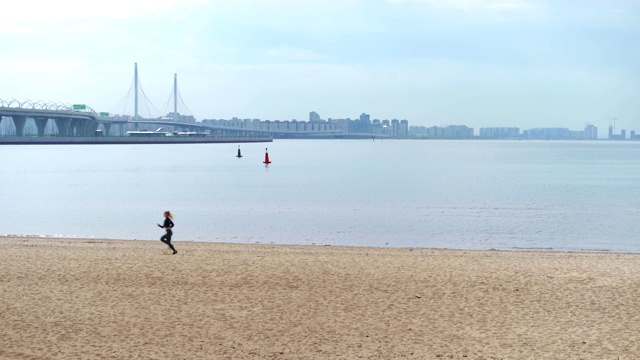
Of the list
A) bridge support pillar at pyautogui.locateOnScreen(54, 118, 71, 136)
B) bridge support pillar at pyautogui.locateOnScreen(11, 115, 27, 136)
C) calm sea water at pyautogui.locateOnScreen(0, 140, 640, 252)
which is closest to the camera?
calm sea water at pyautogui.locateOnScreen(0, 140, 640, 252)

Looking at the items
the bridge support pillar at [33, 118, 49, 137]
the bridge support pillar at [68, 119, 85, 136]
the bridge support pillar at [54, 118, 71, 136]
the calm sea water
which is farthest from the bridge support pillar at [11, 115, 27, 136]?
the calm sea water

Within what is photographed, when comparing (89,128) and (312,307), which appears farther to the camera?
(89,128)

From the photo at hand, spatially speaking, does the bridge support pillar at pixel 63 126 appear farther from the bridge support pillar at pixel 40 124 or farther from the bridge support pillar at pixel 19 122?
the bridge support pillar at pixel 19 122

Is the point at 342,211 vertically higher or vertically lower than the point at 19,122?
lower

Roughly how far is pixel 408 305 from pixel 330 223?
15322mm

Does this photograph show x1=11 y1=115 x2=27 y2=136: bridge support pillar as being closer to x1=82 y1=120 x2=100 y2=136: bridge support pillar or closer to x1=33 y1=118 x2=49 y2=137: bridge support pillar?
x1=33 y1=118 x2=49 y2=137: bridge support pillar

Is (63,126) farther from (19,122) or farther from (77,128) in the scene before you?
(19,122)

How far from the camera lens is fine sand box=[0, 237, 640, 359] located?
332 inches

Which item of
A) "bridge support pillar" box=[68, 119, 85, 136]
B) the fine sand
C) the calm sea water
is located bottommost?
the calm sea water

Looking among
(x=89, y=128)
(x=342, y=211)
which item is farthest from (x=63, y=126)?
(x=342, y=211)

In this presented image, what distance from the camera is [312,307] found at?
10297mm

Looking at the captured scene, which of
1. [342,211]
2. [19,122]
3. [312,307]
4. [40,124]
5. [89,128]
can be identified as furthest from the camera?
[89,128]

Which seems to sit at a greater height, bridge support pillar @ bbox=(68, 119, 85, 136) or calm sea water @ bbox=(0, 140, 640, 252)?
bridge support pillar @ bbox=(68, 119, 85, 136)

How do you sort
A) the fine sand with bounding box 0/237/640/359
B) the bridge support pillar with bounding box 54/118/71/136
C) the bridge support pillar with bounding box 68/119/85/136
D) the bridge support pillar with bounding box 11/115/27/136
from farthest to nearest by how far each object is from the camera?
1. the bridge support pillar with bounding box 68/119/85/136
2. the bridge support pillar with bounding box 54/118/71/136
3. the bridge support pillar with bounding box 11/115/27/136
4. the fine sand with bounding box 0/237/640/359
